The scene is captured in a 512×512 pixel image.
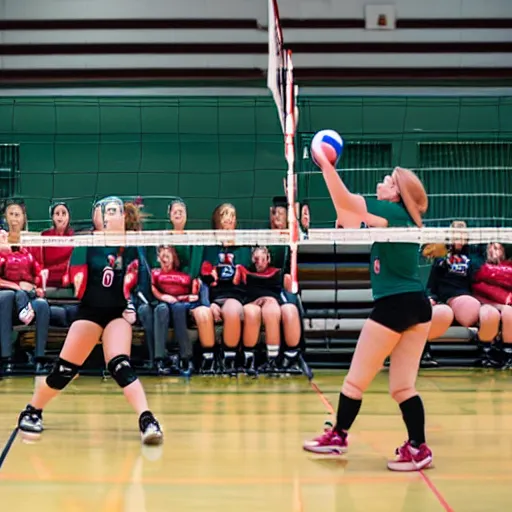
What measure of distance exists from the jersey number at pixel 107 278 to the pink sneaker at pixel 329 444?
5.19 ft

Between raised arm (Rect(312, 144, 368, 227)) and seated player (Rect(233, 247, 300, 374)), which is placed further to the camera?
seated player (Rect(233, 247, 300, 374))

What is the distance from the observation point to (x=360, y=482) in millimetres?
4867

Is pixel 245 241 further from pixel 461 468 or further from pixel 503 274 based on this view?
pixel 503 274

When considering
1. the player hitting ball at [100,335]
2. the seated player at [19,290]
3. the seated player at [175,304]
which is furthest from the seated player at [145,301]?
the player hitting ball at [100,335]

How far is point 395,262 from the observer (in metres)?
5.27

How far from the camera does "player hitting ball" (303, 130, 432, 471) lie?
515 cm

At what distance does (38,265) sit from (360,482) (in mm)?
5255

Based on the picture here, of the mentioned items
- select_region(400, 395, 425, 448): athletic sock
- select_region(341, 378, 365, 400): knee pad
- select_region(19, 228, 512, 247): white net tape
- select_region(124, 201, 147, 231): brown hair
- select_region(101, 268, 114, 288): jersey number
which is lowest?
select_region(400, 395, 425, 448): athletic sock

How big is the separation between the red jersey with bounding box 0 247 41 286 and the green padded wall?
2400mm

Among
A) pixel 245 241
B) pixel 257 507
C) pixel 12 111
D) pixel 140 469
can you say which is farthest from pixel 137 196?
pixel 257 507

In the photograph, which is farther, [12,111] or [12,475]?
[12,111]

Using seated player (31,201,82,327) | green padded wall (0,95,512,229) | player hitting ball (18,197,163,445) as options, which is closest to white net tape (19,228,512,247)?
player hitting ball (18,197,163,445)

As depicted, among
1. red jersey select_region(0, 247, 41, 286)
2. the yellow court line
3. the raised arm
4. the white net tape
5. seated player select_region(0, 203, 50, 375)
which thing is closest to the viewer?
the yellow court line

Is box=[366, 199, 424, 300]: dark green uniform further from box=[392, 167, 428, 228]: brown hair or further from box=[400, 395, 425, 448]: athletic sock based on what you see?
box=[400, 395, 425, 448]: athletic sock
